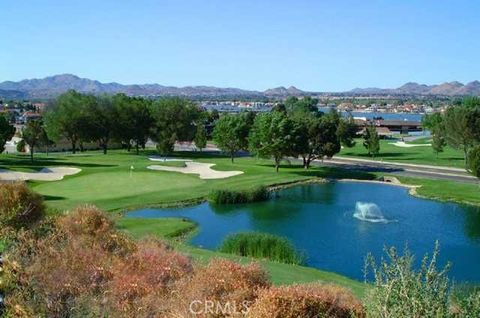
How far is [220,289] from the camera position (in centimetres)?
902

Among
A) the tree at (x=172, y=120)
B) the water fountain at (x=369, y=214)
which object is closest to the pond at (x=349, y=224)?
the water fountain at (x=369, y=214)

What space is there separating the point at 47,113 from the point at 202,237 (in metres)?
48.5

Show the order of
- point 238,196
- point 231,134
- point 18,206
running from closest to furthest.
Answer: point 18,206
point 238,196
point 231,134

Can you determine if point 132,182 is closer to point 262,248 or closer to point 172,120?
point 262,248

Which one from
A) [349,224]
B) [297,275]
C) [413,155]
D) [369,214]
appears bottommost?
[349,224]

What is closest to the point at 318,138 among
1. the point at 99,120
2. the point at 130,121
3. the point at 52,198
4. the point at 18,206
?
the point at 130,121

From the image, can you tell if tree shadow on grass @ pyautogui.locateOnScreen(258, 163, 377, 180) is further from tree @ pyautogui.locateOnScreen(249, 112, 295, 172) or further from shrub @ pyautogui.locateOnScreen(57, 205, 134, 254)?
shrub @ pyautogui.locateOnScreen(57, 205, 134, 254)

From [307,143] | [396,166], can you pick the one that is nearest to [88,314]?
[307,143]

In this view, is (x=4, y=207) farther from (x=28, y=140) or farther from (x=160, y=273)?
(x=28, y=140)

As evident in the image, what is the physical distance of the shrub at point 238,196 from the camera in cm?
3825

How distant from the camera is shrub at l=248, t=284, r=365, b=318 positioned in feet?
24.5

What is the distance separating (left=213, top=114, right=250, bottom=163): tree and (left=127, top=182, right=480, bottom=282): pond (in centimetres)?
1989

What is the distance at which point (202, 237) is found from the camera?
28703 mm

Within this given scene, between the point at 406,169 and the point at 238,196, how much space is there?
22.1 m
